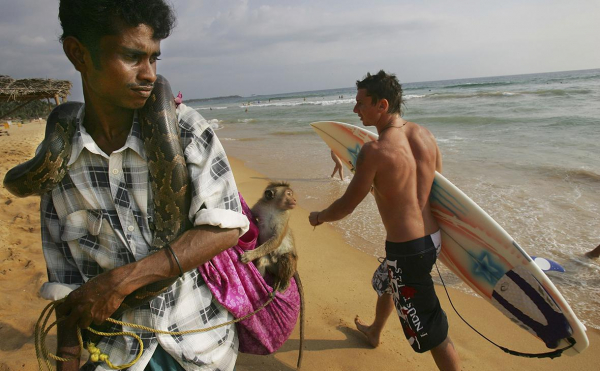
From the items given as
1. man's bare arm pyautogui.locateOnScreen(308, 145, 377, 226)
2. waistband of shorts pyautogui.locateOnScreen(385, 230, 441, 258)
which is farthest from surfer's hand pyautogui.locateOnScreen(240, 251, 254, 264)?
waistband of shorts pyautogui.locateOnScreen(385, 230, 441, 258)

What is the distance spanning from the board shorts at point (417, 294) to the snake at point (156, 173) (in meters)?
1.98

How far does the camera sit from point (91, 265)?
1557mm

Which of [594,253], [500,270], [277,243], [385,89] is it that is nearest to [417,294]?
[500,270]

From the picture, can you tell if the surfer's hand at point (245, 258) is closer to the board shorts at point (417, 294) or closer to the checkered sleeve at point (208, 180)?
the checkered sleeve at point (208, 180)

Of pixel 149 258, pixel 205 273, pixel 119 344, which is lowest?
pixel 119 344

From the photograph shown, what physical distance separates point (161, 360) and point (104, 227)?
2.12 ft

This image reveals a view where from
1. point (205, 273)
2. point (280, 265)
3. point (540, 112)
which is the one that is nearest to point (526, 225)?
point (280, 265)

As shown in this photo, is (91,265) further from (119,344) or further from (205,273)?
(205,273)

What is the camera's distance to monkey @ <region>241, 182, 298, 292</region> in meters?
2.36

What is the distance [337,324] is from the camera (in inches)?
148

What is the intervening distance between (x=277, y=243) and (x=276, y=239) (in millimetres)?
41

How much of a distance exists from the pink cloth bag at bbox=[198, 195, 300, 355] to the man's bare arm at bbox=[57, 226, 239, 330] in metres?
0.27

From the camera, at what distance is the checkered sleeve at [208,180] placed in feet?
4.74

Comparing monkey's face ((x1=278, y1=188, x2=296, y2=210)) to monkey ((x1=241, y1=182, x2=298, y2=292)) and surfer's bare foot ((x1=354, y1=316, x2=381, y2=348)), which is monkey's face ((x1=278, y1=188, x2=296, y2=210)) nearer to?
monkey ((x1=241, y1=182, x2=298, y2=292))
